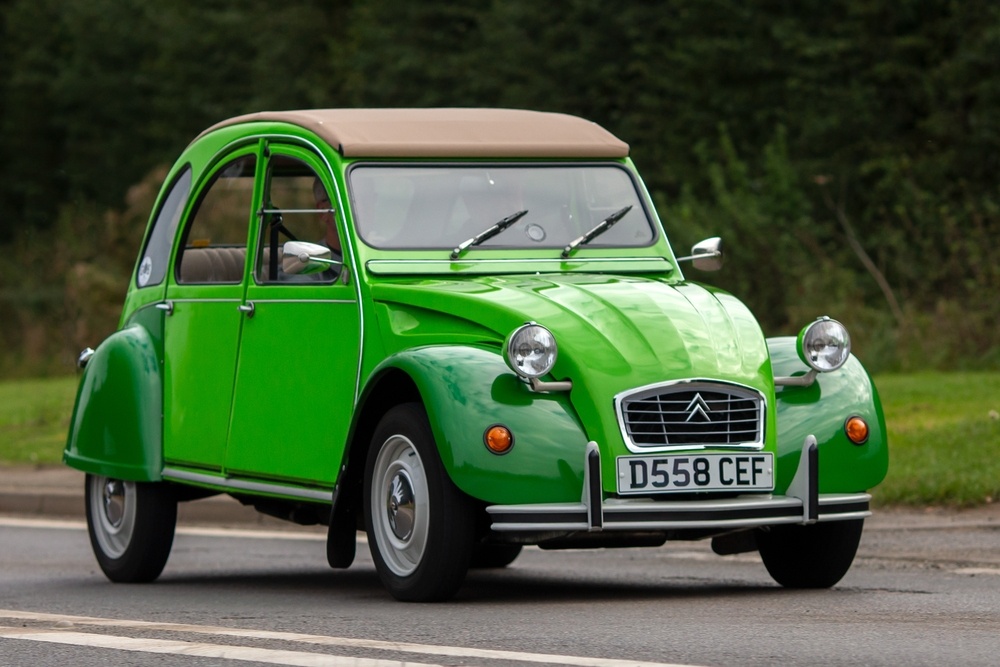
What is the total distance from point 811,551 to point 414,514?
181 cm

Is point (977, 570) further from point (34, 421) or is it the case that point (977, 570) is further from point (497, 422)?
point (34, 421)

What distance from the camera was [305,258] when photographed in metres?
8.22

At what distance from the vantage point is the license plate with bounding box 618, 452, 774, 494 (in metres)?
7.25

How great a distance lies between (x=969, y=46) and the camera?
33500 mm

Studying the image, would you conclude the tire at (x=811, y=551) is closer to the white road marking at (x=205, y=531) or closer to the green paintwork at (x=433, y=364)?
the green paintwork at (x=433, y=364)

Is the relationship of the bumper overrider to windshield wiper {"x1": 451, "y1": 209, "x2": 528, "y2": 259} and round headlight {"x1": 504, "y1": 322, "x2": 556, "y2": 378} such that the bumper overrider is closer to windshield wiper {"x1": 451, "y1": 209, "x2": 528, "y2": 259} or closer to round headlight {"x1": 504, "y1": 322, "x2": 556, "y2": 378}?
round headlight {"x1": 504, "y1": 322, "x2": 556, "y2": 378}

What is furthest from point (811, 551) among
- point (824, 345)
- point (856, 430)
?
point (824, 345)

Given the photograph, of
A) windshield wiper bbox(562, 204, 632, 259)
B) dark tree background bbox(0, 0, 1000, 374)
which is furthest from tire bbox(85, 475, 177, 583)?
dark tree background bbox(0, 0, 1000, 374)

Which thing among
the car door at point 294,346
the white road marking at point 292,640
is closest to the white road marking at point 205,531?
the car door at point 294,346

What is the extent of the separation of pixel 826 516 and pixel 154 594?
10.5 feet

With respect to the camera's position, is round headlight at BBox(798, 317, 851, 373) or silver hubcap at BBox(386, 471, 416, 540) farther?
round headlight at BBox(798, 317, 851, 373)

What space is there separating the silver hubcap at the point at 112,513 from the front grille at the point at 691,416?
11.1ft

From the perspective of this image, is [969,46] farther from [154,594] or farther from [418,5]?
[154,594]

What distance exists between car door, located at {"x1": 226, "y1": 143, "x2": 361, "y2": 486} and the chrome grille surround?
54.1 inches
